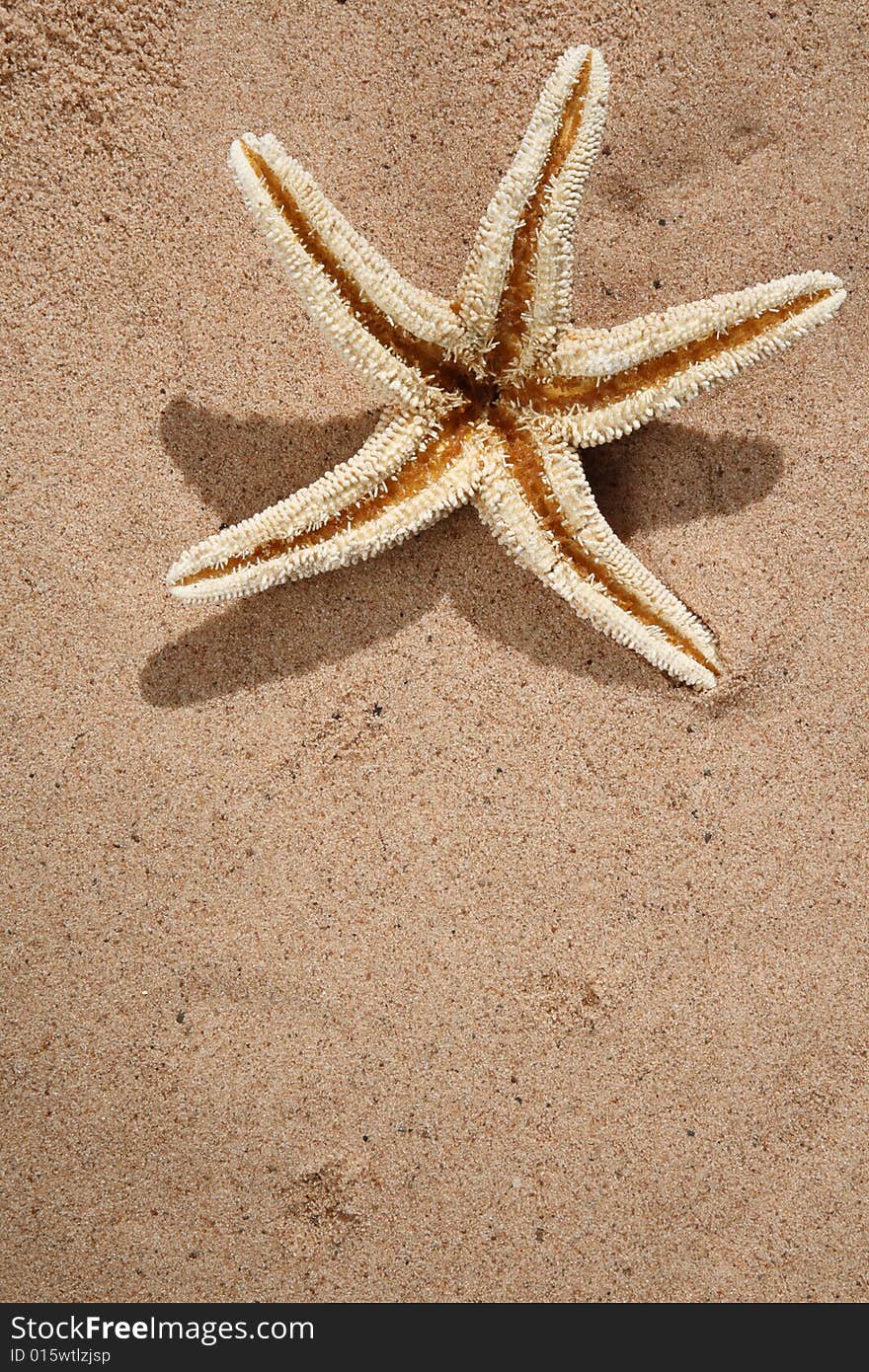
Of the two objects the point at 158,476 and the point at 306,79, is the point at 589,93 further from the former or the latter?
the point at 158,476

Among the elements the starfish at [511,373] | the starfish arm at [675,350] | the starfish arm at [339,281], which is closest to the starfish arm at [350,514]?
the starfish at [511,373]

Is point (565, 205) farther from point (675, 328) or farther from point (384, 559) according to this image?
point (384, 559)

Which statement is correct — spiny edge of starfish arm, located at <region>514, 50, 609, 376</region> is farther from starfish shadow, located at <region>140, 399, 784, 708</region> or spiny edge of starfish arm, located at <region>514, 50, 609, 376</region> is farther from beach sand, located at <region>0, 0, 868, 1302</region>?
starfish shadow, located at <region>140, 399, 784, 708</region>

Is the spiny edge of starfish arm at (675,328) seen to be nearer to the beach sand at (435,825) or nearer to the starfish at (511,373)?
the starfish at (511,373)

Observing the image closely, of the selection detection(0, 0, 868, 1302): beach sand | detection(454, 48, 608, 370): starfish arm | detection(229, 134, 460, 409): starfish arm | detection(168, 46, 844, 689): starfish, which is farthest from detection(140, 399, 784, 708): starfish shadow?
detection(454, 48, 608, 370): starfish arm

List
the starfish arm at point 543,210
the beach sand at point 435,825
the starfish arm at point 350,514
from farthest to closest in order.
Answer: the beach sand at point 435,825
the starfish arm at point 350,514
the starfish arm at point 543,210

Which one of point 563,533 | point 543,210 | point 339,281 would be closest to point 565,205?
point 543,210

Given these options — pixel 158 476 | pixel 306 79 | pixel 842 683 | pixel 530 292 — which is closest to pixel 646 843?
pixel 842 683

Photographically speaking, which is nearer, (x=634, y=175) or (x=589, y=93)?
(x=589, y=93)
